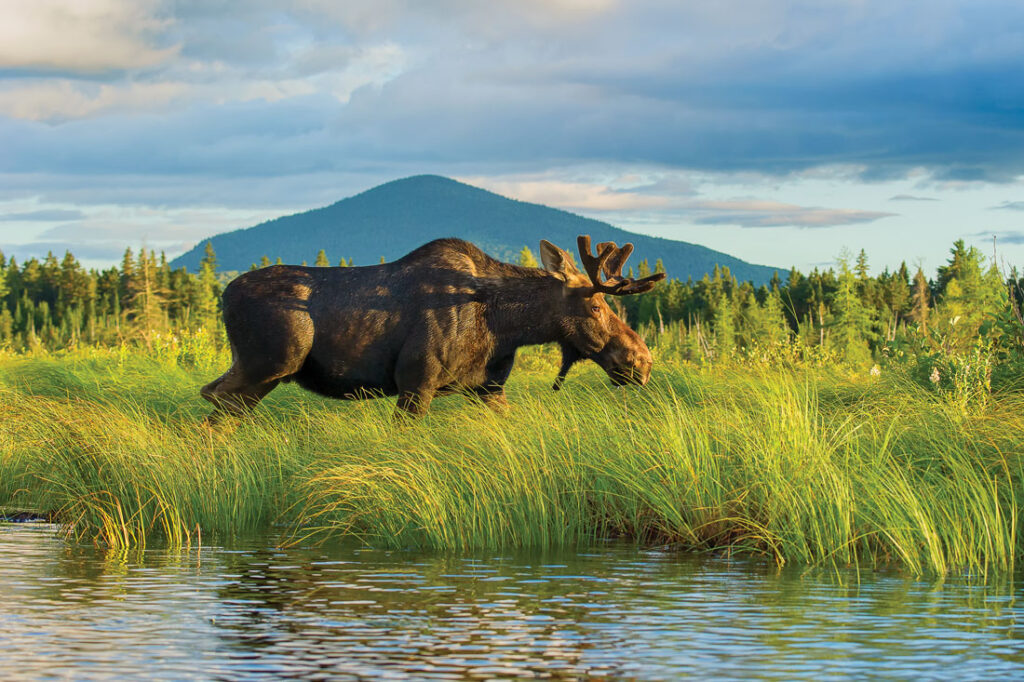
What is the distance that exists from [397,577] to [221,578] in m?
1.09

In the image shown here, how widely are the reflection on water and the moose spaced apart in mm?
4421

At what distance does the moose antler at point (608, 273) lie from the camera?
1335cm

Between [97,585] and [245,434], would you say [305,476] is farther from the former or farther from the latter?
[97,585]

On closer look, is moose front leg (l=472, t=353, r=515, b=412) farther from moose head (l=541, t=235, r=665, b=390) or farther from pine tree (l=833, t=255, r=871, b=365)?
pine tree (l=833, t=255, r=871, b=365)

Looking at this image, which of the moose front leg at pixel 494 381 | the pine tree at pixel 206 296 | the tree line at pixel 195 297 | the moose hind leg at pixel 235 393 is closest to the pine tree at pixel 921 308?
the moose front leg at pixel 494 381

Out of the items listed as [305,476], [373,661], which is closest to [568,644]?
[373,661]

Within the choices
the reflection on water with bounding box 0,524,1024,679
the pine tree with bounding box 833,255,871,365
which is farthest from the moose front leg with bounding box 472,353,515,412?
the pine tree with bounding box 833,255,871,365

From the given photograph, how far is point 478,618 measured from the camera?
656cm

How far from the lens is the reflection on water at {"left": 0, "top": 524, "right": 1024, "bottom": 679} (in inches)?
221

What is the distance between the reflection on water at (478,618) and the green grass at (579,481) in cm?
51

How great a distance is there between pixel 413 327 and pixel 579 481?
143 inches

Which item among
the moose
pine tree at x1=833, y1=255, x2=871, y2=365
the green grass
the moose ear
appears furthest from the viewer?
pine tree at x1=833, y1=255, x2=871, y2=365

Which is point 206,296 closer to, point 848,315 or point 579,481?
point 848,315

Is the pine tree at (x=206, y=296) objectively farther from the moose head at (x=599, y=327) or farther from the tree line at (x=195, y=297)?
the moose head at (x=599, y=327)
